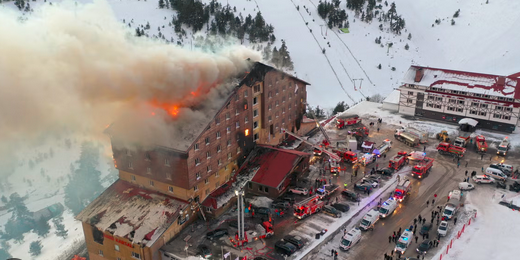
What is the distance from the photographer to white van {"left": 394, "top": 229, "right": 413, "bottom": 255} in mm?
39531

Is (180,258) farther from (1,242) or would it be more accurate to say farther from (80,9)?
(1,242)

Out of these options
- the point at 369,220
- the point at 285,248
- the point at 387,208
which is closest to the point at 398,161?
the point at 387,208

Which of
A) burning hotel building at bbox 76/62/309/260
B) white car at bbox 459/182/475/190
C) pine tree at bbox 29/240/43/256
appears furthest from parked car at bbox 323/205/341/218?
pine tree at bbox 29/240/43/256

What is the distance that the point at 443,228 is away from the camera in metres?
42.1

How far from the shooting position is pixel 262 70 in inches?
2085

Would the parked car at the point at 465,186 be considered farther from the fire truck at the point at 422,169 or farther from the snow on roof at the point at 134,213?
the snow on roof at the point at 134,213

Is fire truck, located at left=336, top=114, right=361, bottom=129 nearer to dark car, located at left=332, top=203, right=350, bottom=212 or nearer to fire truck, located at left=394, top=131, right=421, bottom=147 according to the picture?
fire truck, located at left=394, top=131, right=421, bottom=147

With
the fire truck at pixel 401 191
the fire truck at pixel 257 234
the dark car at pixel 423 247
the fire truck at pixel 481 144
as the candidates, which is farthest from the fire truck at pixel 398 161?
the fire truck at pixel 257 234

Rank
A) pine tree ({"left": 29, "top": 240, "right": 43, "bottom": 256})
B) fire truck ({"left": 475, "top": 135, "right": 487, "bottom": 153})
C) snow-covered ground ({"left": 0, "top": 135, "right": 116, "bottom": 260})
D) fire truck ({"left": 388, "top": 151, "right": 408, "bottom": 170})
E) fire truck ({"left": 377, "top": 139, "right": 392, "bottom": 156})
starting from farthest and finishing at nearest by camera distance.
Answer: snow-covered ground ({"left": 0, "top": 135, "right": 116, "bottom": 260}) < fire truck ({"left": 475, "top": 135, "right": 487, "bottom": 153}) < fire truck ({"left": 377, "top": 139, "right": 392, "bottom": 156}) < pine tree ({"left": 29, "top": 240, "right": 43, "bottom": 256}) < fire truck ({"left": 388, "top": 151, "right": 408, "bottom": 170})

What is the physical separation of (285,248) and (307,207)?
6.74 m

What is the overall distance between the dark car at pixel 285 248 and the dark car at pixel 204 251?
6603 millimetres

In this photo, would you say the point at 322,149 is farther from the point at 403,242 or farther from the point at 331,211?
the point at 403,242

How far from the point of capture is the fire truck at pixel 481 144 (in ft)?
202

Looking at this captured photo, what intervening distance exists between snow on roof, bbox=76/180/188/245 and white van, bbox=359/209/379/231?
18965 millimetres
